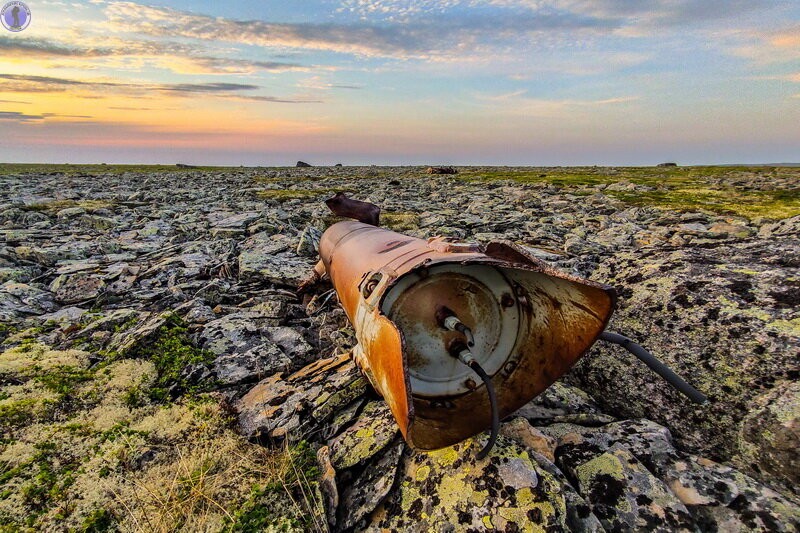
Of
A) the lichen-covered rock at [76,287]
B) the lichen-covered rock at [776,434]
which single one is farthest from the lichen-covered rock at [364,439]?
the lichen-covered rock at [76,287]

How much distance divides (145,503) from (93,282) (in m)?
6.93

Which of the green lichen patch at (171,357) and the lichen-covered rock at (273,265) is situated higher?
the lichen-covered rock at (273,265)

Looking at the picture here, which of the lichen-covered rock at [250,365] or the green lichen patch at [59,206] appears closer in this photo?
the lichen-covered rock at [250,365]

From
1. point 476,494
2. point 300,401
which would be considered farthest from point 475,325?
point 300,401

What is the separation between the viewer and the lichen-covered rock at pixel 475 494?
108 inches

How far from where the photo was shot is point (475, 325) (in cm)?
350

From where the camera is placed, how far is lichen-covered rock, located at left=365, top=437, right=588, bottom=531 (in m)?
2.75

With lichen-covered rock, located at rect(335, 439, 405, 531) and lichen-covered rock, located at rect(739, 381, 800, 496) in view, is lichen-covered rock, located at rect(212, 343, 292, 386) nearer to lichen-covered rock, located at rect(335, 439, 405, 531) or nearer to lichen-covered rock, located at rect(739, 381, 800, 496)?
lichen-covered rock, located at rect(335, 439, 405, 531)

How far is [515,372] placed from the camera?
357 centimetres

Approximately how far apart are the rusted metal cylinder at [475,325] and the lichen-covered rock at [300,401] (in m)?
1.12

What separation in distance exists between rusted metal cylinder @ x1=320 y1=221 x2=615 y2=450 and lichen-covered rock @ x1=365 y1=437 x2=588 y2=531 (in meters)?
0.26

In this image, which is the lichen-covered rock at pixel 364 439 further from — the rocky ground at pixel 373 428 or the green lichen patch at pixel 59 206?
the green lichen patch at pixel 59 206

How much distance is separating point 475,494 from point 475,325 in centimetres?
130

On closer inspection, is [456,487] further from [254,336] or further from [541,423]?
[254,336]
